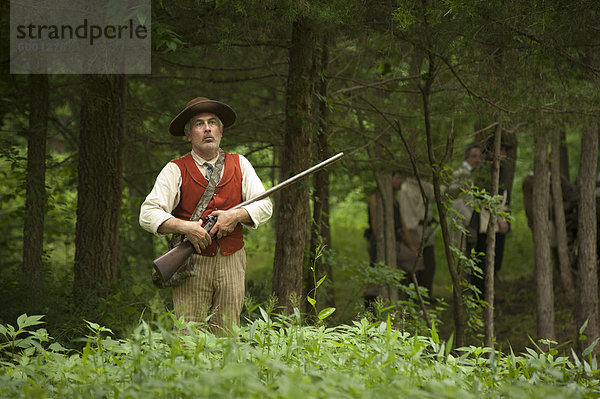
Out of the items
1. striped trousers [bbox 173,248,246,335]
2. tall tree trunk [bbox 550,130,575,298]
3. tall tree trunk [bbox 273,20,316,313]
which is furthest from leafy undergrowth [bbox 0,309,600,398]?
tall tree trunk [bbox 550,130,575,298]

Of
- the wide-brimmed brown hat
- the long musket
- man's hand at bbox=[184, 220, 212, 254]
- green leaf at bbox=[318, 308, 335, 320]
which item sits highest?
the wide-brimmed brown hat

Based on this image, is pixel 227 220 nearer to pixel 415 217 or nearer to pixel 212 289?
pixel 212 289

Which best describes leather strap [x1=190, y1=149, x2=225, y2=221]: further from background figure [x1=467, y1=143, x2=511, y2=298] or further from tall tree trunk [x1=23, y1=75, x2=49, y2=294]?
background figure [x1=467, y1=143, x2=511, y2=298]

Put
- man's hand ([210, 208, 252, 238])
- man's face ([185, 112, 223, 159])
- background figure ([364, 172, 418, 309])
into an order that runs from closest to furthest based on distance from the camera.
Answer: man's hand ([210, 208, 252, 238])
man's face ([185, 112, 223, 159])
background figure ([364, 172, 418, 309])

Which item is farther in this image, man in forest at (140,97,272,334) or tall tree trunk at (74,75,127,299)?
tall tree trunk at (74,75,127,299)

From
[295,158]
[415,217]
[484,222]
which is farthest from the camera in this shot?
[415,217]

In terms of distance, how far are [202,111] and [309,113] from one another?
1.60 meters

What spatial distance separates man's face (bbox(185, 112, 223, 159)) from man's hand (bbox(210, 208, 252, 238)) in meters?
0.51

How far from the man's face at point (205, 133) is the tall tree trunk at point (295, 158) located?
1.42 meters

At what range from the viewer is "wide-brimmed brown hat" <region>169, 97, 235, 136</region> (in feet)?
16.3

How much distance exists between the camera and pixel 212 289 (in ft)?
16.1

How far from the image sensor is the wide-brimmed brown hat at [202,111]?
4961 mm

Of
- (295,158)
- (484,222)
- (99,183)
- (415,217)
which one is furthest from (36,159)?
(484,222)

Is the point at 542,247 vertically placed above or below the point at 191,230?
below
